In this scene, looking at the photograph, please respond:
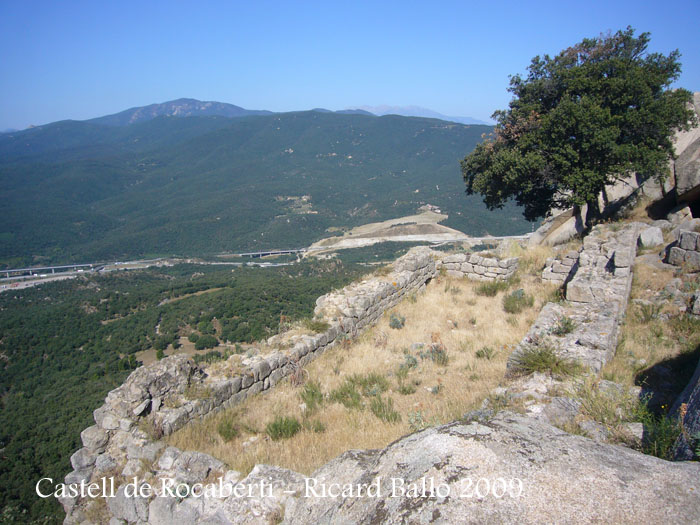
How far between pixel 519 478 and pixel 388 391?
4.17 m

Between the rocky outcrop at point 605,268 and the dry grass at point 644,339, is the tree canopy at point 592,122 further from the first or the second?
the dry grass at point 644,339

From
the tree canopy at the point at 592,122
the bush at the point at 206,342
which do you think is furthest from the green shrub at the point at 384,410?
the bush at the point at 206,342

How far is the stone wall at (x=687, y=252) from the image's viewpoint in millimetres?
9375

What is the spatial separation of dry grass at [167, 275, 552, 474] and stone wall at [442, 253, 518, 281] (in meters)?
1.56

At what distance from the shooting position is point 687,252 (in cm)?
965

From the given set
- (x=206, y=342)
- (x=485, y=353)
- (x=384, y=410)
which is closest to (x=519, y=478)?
(x=384, y=410)

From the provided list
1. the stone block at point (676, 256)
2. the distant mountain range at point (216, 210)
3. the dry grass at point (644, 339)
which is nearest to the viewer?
the dry grass at point (644, 339)

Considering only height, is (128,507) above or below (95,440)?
below

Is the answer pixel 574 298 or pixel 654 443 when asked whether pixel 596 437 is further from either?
pixel 574 298

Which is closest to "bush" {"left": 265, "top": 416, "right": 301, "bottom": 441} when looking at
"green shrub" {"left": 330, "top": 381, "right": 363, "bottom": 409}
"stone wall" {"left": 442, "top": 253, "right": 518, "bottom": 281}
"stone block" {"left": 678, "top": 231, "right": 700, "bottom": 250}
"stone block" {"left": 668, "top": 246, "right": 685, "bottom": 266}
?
"green shrub" {"left": 330, "top": 381, "right": 363, "bottom": 409}

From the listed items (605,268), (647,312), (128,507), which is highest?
(605,268)

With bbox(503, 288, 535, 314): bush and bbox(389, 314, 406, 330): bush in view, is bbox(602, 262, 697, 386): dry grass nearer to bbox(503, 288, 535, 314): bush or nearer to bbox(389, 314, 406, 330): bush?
bbox(503, 288, 535, 314): bush

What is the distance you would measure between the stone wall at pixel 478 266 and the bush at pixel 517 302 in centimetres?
199

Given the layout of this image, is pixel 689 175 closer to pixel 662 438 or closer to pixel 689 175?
pixel 689 175
